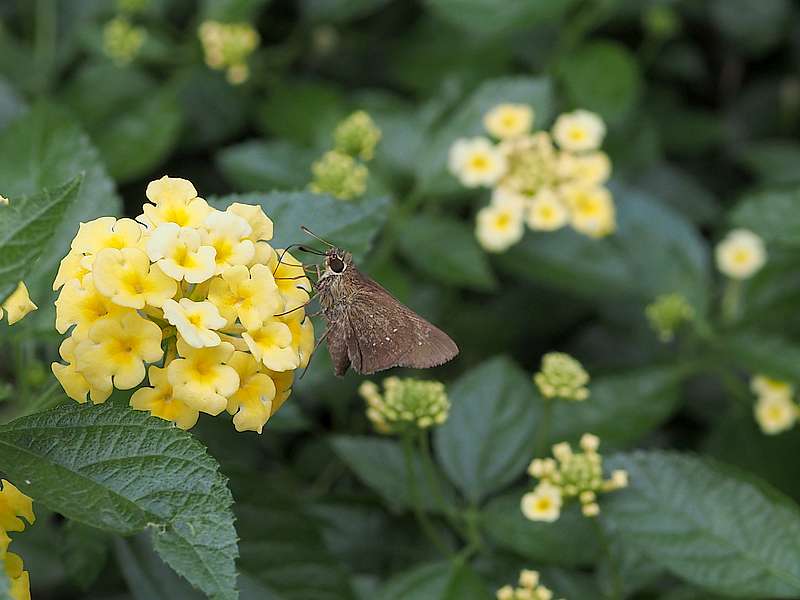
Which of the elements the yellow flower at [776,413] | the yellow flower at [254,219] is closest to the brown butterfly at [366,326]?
the yellow flower at [254,219]

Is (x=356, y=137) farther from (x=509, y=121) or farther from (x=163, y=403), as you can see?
(x=163, y=403)

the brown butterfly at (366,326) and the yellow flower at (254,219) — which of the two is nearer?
the yellow flower at (254,219)

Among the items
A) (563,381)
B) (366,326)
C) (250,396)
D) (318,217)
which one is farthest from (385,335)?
(563,381)

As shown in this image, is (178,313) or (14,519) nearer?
(178,313)

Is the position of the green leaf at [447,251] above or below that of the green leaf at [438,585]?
above

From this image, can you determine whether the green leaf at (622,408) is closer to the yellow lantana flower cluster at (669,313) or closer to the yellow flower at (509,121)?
the yellow lantana flower cluster at (669,313)

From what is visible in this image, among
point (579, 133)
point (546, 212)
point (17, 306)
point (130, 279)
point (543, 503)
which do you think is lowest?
point (543, 503)

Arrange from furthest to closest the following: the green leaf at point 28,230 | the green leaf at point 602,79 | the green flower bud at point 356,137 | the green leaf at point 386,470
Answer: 1. the green leaf at point 602,79
2. the green flower bud at point 356,137
3. the green leaf at point 386,470
4. the green leaf at point 28,230
